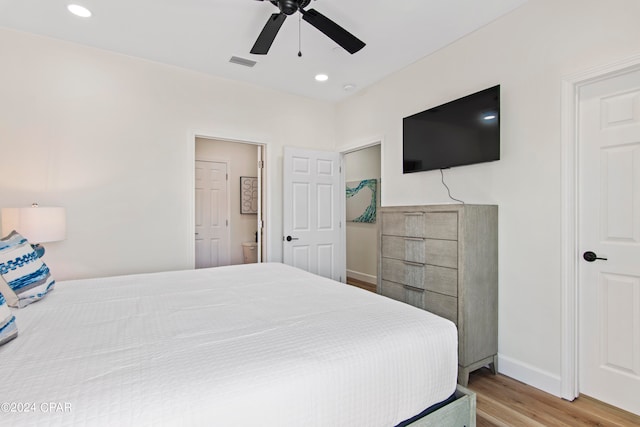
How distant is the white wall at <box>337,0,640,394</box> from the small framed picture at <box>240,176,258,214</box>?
3.39m

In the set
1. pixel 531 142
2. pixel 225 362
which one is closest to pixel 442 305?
pixel 531 142

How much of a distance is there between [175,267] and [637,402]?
3691mm

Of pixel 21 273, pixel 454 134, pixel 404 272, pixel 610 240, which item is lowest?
pixel 404 272

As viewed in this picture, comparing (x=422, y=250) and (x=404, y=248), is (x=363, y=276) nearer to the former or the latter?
(x=404, y=248)

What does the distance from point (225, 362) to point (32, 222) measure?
7.25 feet

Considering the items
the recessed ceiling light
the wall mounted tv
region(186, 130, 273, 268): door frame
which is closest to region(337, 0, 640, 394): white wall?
the wall mounted tv

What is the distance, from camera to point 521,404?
1.98m

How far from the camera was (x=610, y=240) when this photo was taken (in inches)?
76.2

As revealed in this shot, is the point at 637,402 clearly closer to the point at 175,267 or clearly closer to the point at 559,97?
the point at 559,97

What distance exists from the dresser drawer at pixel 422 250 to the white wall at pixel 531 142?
0.46 metres

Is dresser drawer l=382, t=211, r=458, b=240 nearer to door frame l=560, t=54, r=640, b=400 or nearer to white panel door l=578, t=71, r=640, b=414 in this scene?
door frame l=560, t=54, r=640, b=400

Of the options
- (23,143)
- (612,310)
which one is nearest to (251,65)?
(23,143)

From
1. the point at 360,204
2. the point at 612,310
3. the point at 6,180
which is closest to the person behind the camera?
the point at 612,310

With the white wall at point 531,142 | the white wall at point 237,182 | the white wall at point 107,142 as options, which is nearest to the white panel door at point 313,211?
the white wall at point 107,142
